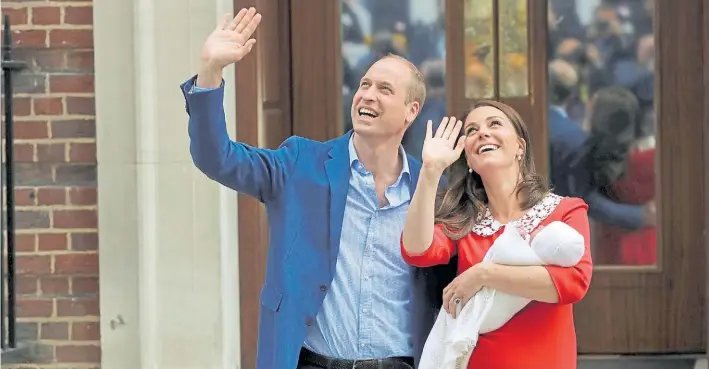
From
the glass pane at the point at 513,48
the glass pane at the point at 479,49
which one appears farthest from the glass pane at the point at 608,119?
the glass pane at the point at 479,49

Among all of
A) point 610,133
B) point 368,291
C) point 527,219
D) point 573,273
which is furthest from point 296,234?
point 610,133

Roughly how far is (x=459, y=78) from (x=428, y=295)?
176 cm

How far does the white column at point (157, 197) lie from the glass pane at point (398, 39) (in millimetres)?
644

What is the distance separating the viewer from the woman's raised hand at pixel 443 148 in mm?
2607

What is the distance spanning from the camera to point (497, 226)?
2.71 meters

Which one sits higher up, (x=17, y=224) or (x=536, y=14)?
(x=536, y=14)

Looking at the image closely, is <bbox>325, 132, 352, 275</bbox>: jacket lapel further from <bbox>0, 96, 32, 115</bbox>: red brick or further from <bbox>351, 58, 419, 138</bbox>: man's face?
<bbox>0, 96, 32, 115</bbox>: red brick

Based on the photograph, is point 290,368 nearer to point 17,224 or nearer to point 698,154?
point 17,224

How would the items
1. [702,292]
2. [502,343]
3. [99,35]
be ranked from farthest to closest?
[702,292], [99,35], [502,343]

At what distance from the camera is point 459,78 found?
442cm

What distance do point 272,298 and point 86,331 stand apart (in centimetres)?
161

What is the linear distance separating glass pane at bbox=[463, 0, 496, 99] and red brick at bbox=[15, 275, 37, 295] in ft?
6.22

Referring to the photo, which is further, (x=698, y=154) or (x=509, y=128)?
(x=698, y=154)

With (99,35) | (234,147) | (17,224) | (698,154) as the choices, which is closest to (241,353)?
(17,224)
